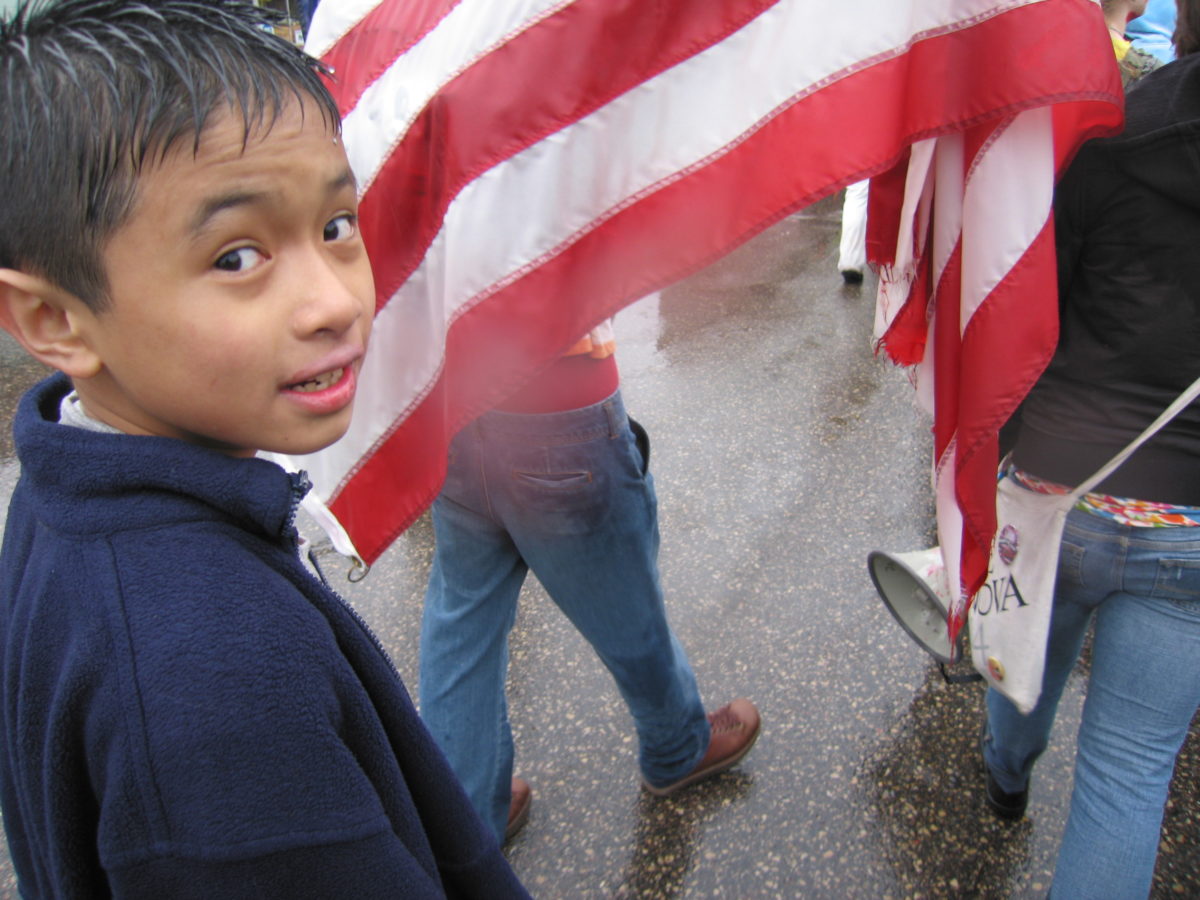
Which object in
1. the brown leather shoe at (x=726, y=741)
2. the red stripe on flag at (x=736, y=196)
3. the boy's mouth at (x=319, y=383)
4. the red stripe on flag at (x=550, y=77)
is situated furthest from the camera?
the brown leather shoe at (x=726, y=741)

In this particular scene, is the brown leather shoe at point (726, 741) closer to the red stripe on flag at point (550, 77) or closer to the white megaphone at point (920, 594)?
the white megaphone at point (920, 594)

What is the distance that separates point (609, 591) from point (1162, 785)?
1.02m

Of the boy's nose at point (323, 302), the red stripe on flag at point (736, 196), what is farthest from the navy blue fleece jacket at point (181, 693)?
the red stripe on flag at point (736, 196)

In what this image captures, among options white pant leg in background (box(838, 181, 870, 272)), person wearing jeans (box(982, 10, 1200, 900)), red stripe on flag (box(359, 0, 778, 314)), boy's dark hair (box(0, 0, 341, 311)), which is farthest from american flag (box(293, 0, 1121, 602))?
white pant leg in background (box(838, 181, 870, 272))

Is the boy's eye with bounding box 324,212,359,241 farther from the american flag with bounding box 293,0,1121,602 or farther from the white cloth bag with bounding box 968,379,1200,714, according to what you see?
the white cloth bag with bounding box 968,379,1200,714

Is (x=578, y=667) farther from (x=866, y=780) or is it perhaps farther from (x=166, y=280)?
(x=166, y=280)

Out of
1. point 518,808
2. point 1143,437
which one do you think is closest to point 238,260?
point 1143,437

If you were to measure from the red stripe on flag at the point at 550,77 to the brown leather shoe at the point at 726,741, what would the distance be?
1509 mm

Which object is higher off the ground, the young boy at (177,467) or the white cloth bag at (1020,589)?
the young boy at (177,467)

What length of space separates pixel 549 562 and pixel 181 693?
1.02 meters

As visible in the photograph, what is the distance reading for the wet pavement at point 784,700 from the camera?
2105mm

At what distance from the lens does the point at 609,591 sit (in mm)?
1747

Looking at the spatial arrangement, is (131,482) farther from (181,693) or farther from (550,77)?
(550,77)

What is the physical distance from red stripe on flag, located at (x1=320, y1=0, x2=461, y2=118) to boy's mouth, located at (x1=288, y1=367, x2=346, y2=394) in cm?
80
